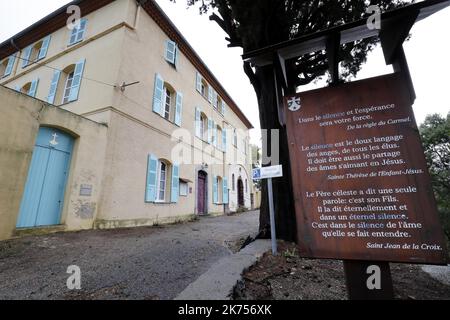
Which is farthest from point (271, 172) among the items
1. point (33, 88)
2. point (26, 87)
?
point (26, 87)

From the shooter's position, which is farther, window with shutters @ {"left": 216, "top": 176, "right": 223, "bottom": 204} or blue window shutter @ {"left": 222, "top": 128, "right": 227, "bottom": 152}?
blue window shutter @ {"left": 222, "top": 128, "right": 227, "bottom": 152}

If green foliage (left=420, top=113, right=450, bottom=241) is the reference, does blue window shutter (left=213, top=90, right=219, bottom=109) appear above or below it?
above

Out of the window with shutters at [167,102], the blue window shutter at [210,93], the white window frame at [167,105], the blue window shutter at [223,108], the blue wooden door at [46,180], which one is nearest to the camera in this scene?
the blue wooden door at [46,180]

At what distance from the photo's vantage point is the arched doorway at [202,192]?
1122 cm

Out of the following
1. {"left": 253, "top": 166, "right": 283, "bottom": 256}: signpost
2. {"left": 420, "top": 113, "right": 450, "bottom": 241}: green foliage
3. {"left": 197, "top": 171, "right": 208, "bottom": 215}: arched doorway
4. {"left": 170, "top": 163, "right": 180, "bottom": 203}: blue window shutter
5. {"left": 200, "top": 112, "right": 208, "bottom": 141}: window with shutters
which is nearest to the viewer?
{"left": 253, "top": 166, "right": 283, "bottom": 256}: signpost

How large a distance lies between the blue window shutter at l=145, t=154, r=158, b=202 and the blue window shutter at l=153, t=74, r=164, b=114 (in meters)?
1.97

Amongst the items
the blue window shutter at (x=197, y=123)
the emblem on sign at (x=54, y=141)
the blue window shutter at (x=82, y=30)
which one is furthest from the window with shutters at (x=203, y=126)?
the emblem on sign at (x=54, y=141)

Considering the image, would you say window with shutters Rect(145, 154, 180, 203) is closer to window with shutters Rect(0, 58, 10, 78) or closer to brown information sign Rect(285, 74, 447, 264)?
brown information sign Rect(285, 74, 447, 264)

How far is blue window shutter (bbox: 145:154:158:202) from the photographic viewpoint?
24.6 feet

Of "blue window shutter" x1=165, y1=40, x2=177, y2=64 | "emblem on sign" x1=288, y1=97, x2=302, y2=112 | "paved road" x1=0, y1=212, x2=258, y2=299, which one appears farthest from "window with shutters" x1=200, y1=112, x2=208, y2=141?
"emblem on sign" x1=288, y1=97, x2=302, y2=112

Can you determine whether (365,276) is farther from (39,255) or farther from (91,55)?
(91,55)

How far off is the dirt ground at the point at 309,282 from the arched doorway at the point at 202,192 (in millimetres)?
8265

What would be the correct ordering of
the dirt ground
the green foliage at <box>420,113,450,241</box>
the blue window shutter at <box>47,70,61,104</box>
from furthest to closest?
the green foliage at <box>420,113,450,241</box>, the blue window shutter at <box>47,70,61,104</box>, the dirt ground

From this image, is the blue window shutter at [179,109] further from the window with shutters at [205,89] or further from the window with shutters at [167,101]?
the window with shutters at [205,89]
